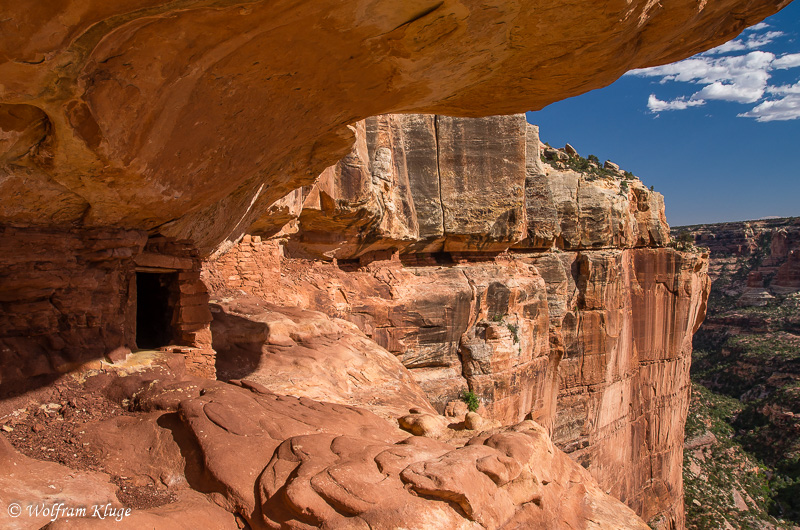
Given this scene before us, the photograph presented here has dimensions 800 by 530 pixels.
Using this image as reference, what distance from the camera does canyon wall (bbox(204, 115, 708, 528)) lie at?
44.2 ft

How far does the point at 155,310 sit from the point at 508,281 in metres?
12.9

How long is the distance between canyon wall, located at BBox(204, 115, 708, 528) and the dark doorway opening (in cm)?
104

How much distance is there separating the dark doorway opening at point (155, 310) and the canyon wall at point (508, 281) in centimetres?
104

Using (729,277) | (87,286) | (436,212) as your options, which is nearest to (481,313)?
(436,212)

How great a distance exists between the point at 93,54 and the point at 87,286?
3294mm

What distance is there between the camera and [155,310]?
839cm

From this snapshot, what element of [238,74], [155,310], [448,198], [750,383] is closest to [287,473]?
[238,74]

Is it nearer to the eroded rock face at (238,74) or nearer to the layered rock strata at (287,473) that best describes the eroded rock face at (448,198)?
the eroded rock face at (238,74)

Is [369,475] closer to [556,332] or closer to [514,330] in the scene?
[514,330]

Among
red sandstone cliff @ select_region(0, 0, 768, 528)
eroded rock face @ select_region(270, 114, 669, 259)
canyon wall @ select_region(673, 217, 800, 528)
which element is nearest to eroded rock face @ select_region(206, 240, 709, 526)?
eroded rock face @ select_region(270, 114, 669, 259)

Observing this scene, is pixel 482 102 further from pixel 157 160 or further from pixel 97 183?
pixel 97 183

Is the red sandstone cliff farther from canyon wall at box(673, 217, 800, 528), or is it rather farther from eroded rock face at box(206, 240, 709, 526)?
canyon wall at box(673, 217, 800, 528)

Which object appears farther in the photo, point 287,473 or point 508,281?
point 508,281

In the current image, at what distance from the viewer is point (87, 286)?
5.73 metres
